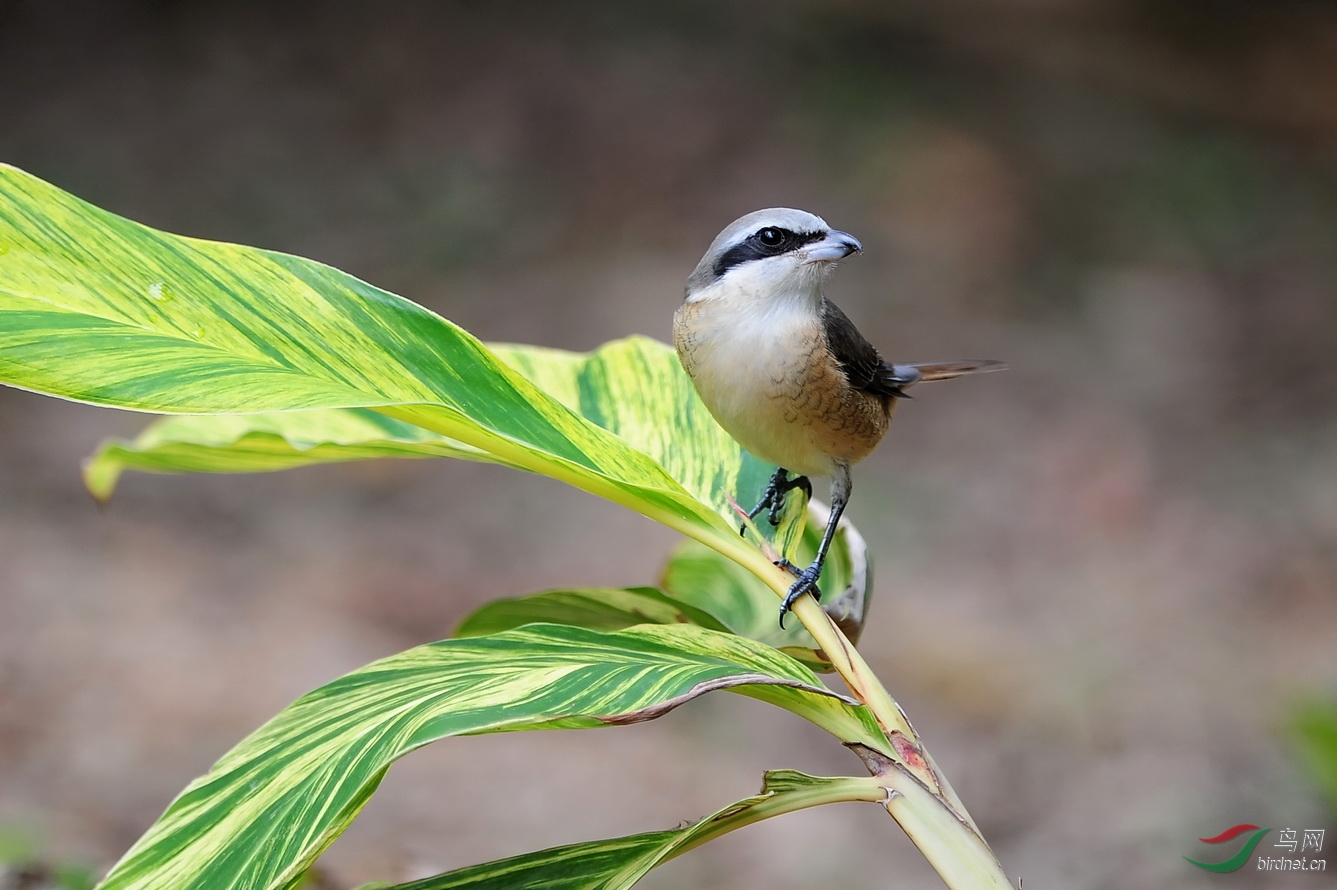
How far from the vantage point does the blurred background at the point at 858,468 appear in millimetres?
3643

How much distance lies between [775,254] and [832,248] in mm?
89

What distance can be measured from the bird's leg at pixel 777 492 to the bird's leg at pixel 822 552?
49 mm

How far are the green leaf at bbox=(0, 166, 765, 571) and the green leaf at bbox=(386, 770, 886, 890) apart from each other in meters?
0.29

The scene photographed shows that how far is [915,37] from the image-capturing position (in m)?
6.80

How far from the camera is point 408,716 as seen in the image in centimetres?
102

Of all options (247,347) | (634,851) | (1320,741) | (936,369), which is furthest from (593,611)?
(1320,741)

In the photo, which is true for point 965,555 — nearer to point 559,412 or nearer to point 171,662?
point 171,662

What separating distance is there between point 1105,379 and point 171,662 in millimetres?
4596

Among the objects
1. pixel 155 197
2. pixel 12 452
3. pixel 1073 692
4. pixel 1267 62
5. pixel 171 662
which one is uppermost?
pixel 1267 62

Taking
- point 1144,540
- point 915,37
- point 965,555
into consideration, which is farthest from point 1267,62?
point 965,555

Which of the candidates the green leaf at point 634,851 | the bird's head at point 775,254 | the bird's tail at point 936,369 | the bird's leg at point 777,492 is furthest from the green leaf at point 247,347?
the bird's tail at point 936,369

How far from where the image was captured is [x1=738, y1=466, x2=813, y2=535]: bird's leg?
1.64 meters

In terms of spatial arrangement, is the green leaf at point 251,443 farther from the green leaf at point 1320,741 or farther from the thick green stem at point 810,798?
the green leaf at point 1320,741

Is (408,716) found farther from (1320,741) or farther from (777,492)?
(1320,741)
